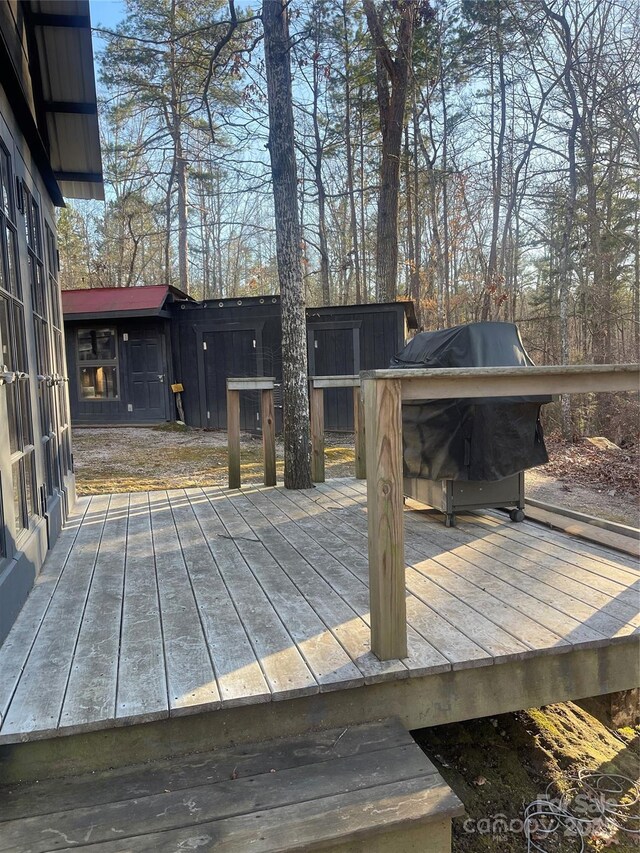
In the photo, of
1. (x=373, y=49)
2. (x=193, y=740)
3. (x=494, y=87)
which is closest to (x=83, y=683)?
(x=193, y=740)

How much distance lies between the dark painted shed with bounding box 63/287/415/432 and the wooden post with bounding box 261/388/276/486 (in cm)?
440

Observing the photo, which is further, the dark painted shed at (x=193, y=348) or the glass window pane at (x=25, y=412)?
the dark painted shed at (x=193, y=348)

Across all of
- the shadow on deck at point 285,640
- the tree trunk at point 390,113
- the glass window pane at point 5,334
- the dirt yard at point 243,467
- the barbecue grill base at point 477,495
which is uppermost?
the tree trunk at point 390,113

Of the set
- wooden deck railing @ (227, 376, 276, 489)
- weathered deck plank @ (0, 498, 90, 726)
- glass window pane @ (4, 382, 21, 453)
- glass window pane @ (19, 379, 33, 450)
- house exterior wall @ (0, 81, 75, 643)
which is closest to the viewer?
weathered deck plank @ (0, 498, 90, 726)

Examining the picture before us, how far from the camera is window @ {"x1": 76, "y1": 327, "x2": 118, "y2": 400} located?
1030 cm

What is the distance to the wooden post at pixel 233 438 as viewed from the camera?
477cm

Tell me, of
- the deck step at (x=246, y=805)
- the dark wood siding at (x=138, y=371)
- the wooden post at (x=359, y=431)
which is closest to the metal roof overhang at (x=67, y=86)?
the wooden post at (x=359, y=431)

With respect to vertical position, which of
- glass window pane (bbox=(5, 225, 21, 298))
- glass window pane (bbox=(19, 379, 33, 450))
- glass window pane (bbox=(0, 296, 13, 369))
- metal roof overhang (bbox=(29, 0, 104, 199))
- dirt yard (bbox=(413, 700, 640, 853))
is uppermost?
metal roof overhang (bbox=(29, 0, 104, 199))

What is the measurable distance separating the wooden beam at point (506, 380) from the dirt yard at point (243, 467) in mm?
3433

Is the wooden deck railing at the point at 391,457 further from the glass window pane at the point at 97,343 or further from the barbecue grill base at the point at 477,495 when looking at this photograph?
the glass window pane at the point at 97,343

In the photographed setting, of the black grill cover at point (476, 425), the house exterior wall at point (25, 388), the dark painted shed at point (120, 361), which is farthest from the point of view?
the dark painted shed at point (120, 361)

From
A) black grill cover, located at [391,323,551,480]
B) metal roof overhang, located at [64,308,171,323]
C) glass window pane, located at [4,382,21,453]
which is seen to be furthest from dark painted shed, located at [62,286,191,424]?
glass window pane, located at [4,382,21,453]

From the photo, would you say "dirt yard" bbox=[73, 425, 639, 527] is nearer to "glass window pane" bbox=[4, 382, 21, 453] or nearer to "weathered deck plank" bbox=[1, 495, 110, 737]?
"weathered deck plank" bbox=[1, 495, 110, 737]

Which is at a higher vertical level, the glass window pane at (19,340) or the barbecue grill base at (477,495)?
the glass window pane at (19,340)
